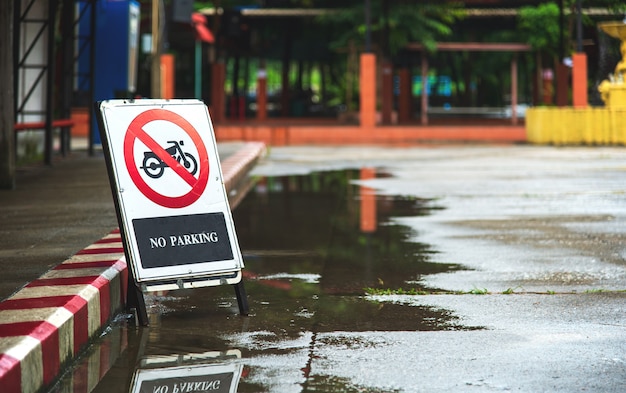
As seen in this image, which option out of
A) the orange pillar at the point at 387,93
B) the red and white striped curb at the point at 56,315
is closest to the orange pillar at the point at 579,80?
the orange pillar at the point at 387,93

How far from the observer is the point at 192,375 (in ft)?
19.3

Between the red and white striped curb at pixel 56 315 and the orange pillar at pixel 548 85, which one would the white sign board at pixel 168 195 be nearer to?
the red and white striped curb at pixel 56 315

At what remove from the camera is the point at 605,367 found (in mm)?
5867

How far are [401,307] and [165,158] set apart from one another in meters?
1.71

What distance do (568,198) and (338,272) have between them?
6562 mm

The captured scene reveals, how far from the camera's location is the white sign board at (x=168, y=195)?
23.7 feet

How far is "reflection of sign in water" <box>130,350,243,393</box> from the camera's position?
18.5 ft

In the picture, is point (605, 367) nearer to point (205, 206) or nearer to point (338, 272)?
point (205, 206)

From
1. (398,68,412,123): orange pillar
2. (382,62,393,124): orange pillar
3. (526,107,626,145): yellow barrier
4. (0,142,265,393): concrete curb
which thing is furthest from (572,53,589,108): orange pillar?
(0,142,265,393): concrete curb

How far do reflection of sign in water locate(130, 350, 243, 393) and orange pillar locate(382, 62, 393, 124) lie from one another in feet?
117

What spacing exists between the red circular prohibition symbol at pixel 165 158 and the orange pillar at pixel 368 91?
1021 inches

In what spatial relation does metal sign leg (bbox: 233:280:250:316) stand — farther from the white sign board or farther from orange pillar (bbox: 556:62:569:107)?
orange pillar (bbox: 556:62:569:107)

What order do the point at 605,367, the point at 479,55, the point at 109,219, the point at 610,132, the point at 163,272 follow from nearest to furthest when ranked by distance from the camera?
1. the point at 605,367
2. the point at 163,272
3. the point at 109,219
4. the point at 610,132
5. the point at 479,55

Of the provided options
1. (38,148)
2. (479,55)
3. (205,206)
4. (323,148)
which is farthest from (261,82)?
(205,206)
